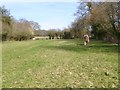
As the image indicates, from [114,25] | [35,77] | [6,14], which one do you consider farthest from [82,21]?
[35,77]

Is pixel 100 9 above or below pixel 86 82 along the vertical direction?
above

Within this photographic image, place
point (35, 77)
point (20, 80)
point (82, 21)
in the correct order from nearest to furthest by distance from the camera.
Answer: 1. point (20, 80)
2. point (35, 77)
3. point (82, 21)

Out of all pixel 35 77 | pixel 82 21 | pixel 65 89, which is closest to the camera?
pixel 65 89

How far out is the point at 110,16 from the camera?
3475 centimetres

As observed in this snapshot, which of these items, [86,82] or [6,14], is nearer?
[86,82]

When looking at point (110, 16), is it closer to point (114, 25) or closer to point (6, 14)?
point (114, 25)

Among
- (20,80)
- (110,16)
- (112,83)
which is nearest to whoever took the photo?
(112,83)

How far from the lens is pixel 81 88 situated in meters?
7.07

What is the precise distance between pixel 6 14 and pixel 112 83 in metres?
60.9

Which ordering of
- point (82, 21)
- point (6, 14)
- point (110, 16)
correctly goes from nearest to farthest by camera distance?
point (110, 16), point (6, 14), point (82, 21)

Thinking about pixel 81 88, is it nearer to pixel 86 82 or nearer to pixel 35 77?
pixel 86 82

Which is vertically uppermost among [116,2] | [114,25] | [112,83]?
[116,2]

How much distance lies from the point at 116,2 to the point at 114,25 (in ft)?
17.0

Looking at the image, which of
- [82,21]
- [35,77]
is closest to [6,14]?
[82,21]
